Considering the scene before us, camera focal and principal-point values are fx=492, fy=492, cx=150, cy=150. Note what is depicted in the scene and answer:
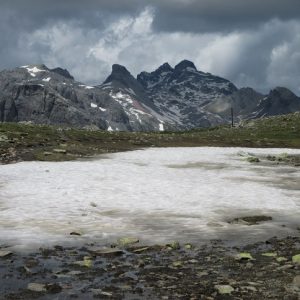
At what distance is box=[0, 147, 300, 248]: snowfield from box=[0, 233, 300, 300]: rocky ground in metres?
1.46

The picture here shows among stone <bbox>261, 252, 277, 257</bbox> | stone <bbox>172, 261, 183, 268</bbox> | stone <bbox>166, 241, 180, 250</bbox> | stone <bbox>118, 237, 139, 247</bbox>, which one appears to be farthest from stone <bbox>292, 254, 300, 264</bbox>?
stone <bbox>118, 237, 139, 247</bbox>

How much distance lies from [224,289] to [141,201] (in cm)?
1440

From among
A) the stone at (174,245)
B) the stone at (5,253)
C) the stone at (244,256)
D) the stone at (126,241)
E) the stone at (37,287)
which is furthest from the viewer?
the stone at (126,241)

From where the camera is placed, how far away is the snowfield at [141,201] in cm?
1938

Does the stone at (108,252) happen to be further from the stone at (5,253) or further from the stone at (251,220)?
the stone at (251,220)

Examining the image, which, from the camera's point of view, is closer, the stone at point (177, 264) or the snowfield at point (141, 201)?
the stone at point (177, 264)

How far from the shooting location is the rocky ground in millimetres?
12258

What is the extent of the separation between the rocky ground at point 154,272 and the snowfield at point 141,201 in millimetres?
1462

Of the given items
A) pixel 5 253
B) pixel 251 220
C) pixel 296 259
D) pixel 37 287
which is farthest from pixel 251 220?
pixel 37 287

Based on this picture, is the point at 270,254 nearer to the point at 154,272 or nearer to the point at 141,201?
the point at 154,272

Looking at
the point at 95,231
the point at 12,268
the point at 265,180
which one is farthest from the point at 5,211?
the point at 265,180

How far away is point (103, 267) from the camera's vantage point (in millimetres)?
14648

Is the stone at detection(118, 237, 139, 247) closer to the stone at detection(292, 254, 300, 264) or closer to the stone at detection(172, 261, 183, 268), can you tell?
the stone at detection(172, 261, 183, 268)

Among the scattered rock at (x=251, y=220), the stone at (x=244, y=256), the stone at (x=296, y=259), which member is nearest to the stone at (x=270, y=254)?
the stone at (x=244, y=256)
